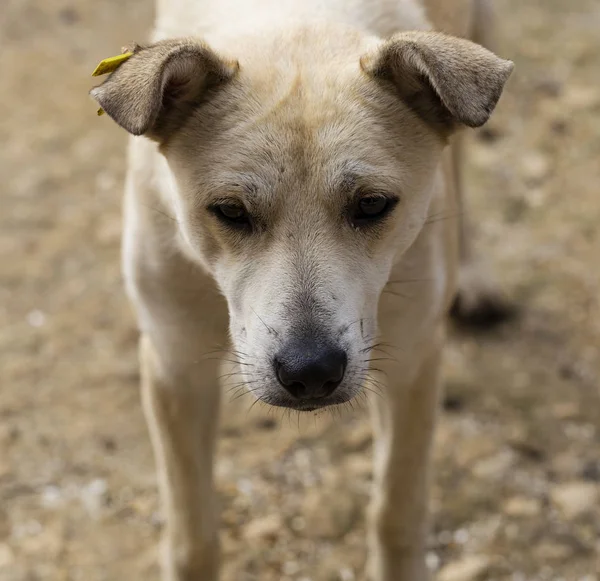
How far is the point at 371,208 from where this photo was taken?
9.39 ft

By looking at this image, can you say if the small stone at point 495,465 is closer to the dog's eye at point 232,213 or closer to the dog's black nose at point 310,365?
the dog's black nose at point 310,365

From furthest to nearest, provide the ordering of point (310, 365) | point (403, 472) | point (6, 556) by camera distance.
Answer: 1. point (6, 556)
2. point (403, 472)
3. point (310, 365)

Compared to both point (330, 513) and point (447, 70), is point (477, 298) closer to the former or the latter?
point (330, 513)

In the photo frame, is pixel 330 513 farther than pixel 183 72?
Yes

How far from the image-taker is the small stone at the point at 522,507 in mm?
4266

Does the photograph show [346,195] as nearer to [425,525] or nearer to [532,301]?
[425,525]

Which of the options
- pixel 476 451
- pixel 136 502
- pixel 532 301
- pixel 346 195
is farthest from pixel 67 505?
pixel 532 301

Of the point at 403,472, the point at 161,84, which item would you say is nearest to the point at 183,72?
the point at 161,84

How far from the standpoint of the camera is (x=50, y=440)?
4.51 metres

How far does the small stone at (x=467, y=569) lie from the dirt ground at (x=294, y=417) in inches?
0.4

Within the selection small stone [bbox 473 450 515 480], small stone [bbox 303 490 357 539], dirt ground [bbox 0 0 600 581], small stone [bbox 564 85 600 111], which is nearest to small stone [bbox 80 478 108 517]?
dirt ground [bbox 0 0 600 581]

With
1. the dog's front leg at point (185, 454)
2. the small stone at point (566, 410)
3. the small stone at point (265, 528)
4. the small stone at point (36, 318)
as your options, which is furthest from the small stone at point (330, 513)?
the small stone at point (36, 318)

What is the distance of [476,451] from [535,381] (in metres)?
0.58

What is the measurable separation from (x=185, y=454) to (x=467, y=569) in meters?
1.23
